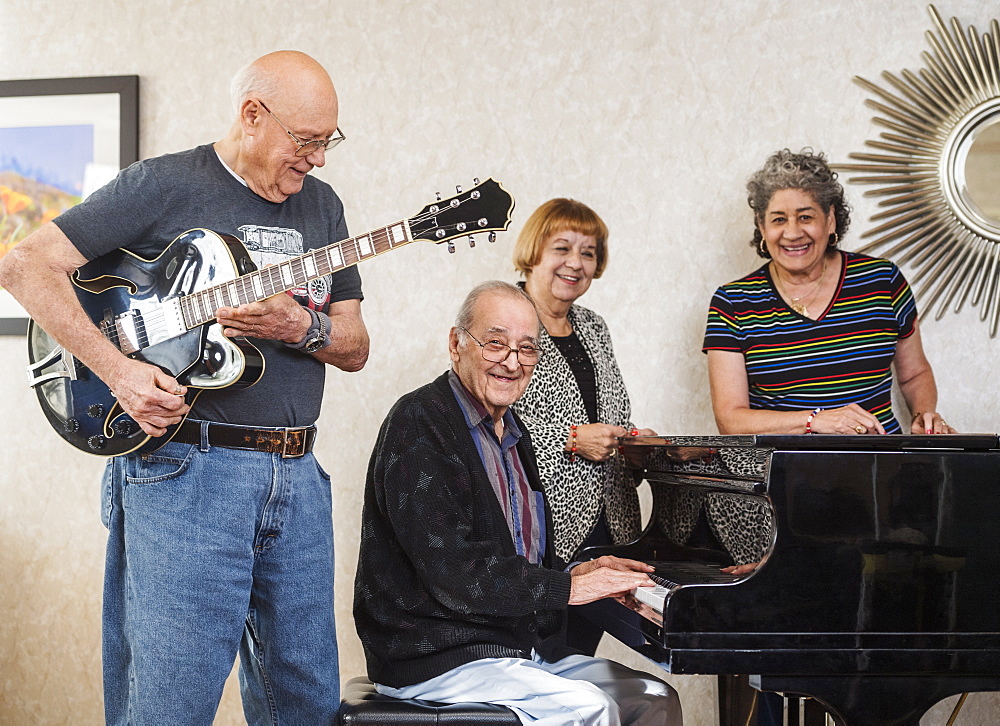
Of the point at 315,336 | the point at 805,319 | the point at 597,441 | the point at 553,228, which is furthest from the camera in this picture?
the point at 553,228

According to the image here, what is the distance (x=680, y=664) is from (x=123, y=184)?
1258 millimetres

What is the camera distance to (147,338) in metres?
1.68

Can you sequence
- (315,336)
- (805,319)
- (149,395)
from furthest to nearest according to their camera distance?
A: 1. (805,319)
2. (315,336)
3. (149,395)

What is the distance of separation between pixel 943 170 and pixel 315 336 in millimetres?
2057

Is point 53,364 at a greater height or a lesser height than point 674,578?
greater

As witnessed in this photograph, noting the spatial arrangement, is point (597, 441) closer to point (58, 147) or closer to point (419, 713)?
point (419, 713)

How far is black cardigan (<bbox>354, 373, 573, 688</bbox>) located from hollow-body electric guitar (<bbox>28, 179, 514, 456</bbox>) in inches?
12.2

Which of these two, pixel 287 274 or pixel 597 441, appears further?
pixel 597 441

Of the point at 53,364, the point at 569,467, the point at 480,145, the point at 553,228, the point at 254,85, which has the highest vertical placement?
the point at 480,145

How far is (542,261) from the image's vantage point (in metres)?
2.41

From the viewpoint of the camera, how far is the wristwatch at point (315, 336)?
1688 millimetres

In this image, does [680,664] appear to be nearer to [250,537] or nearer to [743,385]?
[250,537]

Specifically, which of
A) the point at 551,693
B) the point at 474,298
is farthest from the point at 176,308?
the point at 551,693

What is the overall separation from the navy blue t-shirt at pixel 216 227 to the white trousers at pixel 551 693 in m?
0.55
